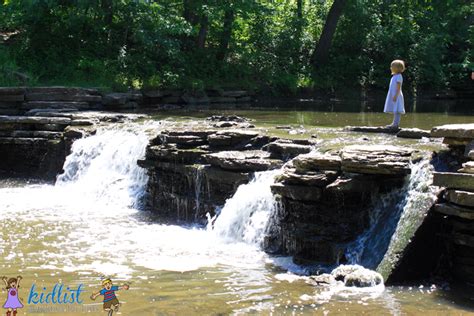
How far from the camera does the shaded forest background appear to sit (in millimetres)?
20220

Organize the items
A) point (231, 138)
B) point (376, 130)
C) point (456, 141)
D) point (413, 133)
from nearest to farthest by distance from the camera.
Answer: point (456, 141), point (413, 133), point (231, 138), point (376, 130)

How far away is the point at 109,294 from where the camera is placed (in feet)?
22.5

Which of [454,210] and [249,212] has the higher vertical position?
[454,210]

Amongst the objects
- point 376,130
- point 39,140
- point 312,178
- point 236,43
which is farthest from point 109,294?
point 236,43

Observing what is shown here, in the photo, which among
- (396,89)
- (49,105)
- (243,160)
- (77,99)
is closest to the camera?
(243,160)

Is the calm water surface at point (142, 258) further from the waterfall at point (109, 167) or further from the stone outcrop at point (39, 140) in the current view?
the stone outcrop at point (39, 140)

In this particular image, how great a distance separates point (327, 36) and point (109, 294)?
19.9 m

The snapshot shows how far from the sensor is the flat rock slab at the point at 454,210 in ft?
24.2

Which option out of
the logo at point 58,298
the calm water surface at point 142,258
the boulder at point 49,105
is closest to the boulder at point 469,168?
the calm water surface at point 142,258

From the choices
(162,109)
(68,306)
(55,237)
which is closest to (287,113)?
(162,109)

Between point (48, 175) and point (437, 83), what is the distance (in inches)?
622

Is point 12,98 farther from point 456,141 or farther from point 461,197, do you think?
point 461,197

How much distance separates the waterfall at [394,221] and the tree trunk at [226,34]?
50.1 ft

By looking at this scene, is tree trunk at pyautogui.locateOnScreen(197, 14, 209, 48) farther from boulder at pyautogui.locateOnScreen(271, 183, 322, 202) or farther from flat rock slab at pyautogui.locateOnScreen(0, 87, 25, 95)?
boulder at pyautogui.locateOnScreen(271, 183, 322, 202)
